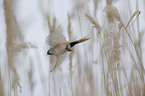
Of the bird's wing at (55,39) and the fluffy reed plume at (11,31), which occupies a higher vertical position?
the fluffy reed plume at (11,31)

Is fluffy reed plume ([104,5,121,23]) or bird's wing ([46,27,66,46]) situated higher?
fluffy reed plume ([104,5,121,23])

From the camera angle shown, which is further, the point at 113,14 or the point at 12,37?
the point at 12,37

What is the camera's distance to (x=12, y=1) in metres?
0.60

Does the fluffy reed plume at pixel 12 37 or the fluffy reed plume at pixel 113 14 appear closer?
the fluffy reed plume at pixel 113 14

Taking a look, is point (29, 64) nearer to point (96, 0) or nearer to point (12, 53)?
point (12, 53)

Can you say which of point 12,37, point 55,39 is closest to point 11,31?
point 12,37

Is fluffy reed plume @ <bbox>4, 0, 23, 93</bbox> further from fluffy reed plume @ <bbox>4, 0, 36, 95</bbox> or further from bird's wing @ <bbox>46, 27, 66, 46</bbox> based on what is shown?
bird's wing @ <bbox>46, 27, 66, 46</bbox>

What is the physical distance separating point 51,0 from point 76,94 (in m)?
0.47

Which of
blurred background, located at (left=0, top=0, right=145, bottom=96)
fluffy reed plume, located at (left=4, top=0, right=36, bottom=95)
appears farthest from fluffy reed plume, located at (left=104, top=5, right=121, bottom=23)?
fluffy reed plume, located at (left=4, top=0, right=36, bottom=95)

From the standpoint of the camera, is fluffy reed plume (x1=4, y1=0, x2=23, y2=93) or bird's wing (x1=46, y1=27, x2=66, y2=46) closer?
bird's wing (x1=46, y1=27, x2=66, y2=46)

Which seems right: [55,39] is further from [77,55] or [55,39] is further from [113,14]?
[77,55]

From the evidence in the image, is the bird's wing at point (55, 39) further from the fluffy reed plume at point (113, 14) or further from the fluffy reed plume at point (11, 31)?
the fluffy reed plume at point (11, 31)

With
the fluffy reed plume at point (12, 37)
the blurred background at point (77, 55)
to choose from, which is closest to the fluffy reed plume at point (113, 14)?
the blurred background at point (77, 55)

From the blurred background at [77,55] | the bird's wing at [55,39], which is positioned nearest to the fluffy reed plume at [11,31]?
the blurred background at [77,55]
